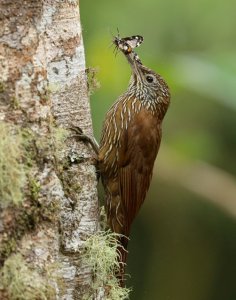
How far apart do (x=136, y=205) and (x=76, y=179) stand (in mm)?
1102

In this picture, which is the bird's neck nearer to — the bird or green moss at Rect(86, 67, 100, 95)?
the bird

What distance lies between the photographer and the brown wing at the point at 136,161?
5.20 metres

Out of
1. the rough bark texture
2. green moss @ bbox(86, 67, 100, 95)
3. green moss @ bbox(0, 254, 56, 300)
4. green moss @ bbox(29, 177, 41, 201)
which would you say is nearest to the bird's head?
green moss @ bbox(86, 67, 100, 95)

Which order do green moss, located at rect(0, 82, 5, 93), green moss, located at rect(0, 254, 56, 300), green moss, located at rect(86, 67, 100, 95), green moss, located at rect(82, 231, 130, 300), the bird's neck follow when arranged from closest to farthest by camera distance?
green moss, located at rect(0, 254, 56, 300)
green moss, located at rect(0, 82, 5, 93)
green moss, located at rect(82, 231, 130, 300)
green moss, located at rect(86, 67, 100, 95)
the bird's neck

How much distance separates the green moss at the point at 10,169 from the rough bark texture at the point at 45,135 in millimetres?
30

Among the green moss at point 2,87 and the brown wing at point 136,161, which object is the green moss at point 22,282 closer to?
the green moss at point 2,87

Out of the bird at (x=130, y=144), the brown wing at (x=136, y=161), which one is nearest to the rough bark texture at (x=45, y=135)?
the bird at (x=130, y=144)

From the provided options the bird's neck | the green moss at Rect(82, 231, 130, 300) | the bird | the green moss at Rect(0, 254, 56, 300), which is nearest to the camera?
the green moss at Rect(0, 254, 56, 300)

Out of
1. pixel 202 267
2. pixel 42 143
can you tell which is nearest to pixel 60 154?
pixel 42 143

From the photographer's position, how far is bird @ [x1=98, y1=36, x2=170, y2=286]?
5082mm

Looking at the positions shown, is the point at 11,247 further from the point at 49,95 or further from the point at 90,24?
the point at 90,24

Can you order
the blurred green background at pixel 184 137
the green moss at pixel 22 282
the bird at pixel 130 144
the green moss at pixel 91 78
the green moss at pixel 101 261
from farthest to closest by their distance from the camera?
the blurred green background at pixel 184 137, the bird at pixel 130 144, the green moss at pixel 91 78, the green moss at pixel 101 261, the green moss at pixel 22 282

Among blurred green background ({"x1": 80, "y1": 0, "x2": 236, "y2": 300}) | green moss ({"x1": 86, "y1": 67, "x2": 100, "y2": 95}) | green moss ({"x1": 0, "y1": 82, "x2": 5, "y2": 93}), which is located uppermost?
green moss ({"x1": 0, "y1": 82, "x2": 5, "y2": 93})

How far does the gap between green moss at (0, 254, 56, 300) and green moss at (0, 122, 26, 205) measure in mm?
199
